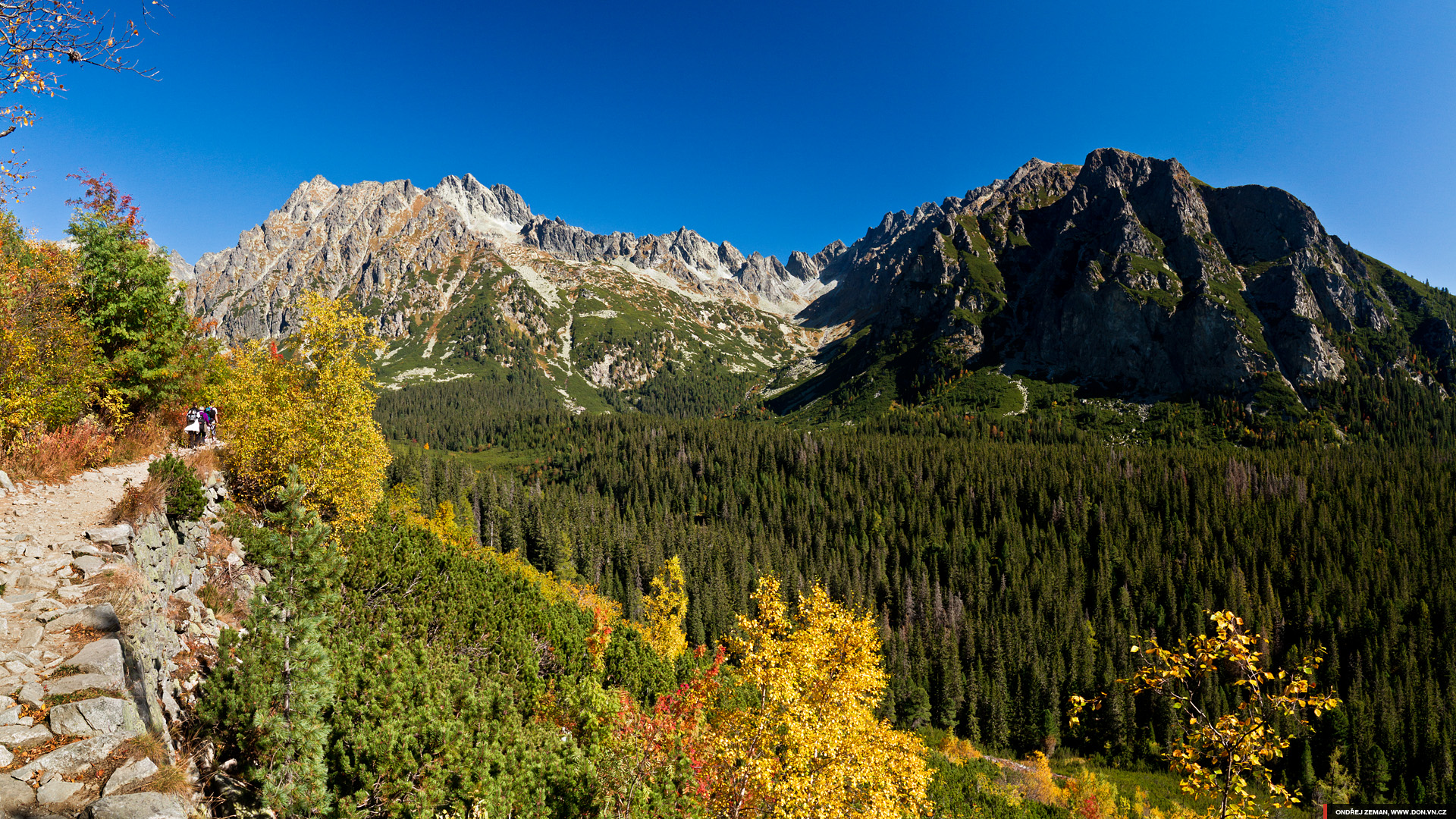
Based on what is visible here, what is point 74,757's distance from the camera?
7855 mm

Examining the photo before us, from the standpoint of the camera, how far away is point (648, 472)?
652 ft

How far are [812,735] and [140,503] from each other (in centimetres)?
2022

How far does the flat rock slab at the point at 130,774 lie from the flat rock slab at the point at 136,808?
0.50 feet

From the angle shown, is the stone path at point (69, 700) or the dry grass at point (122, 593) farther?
the dry grass at point (122, 593)

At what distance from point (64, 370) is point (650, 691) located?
1011 inches

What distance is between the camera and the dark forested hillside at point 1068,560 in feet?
317

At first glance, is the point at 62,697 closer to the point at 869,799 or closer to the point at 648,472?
the point at 869,799

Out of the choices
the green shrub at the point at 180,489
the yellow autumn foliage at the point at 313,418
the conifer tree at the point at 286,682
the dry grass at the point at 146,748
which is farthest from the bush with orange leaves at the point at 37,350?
the dry grass at the point at 146,748

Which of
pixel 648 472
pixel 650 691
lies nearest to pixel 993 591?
pixel 648 472

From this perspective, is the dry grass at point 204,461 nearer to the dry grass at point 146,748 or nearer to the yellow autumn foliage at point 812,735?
the dry grass at point 146,748

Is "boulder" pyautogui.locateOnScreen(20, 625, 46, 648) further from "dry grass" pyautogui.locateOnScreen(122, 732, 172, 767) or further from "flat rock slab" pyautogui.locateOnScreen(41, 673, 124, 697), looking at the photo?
"dry grass" pyautogui.locateOnScreen(122, 732, 172, 767)

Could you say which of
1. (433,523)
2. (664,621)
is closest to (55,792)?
(664,621)

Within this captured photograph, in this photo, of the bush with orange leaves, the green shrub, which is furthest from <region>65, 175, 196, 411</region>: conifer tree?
the green shrub

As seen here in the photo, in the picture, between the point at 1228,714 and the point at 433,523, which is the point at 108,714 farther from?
the point at 433,523
